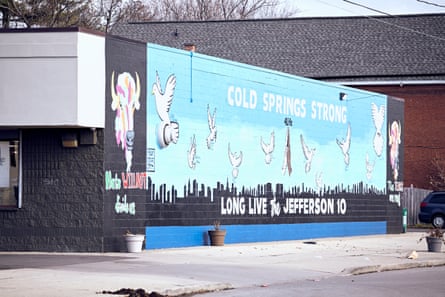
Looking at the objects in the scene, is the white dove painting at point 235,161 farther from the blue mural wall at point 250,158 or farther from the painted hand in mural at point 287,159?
the painted hand in mural at point 287,159

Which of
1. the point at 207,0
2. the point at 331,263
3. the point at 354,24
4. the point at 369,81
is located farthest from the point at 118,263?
the point at 207,0

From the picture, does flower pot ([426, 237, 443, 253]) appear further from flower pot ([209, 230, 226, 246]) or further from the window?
the window

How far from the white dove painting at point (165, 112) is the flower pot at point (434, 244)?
7.68 meters

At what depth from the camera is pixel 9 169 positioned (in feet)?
77.0

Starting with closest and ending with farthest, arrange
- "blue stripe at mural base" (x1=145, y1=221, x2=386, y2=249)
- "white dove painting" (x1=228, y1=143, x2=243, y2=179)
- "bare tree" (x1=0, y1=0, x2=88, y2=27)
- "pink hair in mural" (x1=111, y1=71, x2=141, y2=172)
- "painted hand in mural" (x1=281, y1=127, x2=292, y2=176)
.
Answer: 1. "pink hair in mural" (x1=111, y1=71, x2=141, y2=172)
2. "blue stripe at mural base" (x1=145, y1=221, x2=386, y2=249)
3. "white dove painting" (x1=228, y1=143, x2=243, y2=179)
4. "painted hand in mural" (x1=281, y1=127, x2=292, y2=176)
5. "bare tree" (x1=0, y1=0, x2=88, y2=27)

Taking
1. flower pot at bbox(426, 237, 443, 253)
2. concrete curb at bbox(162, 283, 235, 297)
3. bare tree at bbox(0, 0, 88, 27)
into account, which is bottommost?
concrete curb at bbox(162, 283, 235, 297)

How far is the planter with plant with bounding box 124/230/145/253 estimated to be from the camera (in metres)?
23.3

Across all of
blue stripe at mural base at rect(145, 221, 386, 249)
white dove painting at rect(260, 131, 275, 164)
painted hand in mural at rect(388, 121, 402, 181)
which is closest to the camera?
blue stripe at mural base at rect(145, 221, 386, 249)

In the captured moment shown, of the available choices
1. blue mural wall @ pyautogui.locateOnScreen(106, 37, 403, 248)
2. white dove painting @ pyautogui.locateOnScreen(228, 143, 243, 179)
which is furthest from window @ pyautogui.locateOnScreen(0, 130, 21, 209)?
white dove painting @ pyautogui.locateOnScreen(228, 143, 243, 179)

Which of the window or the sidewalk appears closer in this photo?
the sidewalk

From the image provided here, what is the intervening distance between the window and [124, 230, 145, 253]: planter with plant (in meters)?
2.81

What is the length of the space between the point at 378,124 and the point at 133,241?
51.3 feet

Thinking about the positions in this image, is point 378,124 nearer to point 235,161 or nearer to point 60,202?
point 235,161

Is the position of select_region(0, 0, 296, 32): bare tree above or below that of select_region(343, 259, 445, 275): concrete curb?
above
